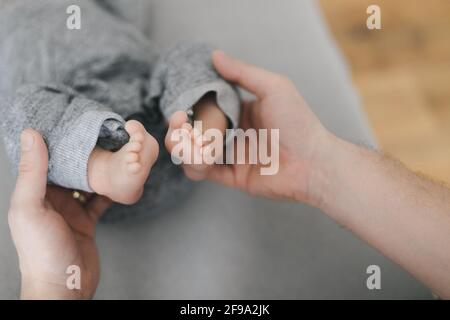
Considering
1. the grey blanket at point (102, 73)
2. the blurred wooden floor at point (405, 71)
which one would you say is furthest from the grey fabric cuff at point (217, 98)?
the blurred wooden floor at point (405, 71)

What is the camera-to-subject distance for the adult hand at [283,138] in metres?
0.64

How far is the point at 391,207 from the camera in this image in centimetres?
58

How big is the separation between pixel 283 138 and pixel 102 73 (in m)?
0.26

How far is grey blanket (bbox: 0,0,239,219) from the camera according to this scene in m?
0.57

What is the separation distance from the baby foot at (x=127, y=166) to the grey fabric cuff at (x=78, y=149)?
1 centimetres

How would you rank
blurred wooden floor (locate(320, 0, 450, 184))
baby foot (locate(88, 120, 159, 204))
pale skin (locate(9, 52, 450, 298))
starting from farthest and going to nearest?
blurred wooden floor (locate(320, 0, 450, 184)) → pale skin (locate(9, 52, 450, 298)) → baby foot (locate(88, 120, 159, 204))

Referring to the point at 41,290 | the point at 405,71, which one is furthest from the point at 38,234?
the point at 405,71

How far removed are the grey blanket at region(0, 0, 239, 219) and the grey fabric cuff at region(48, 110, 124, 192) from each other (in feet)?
0.12
